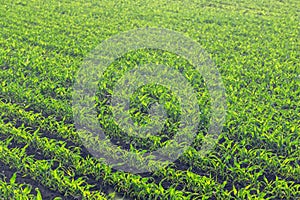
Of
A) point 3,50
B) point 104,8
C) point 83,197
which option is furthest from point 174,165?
point 104,8

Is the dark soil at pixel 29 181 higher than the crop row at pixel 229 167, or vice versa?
the crop row at pixel 229 167

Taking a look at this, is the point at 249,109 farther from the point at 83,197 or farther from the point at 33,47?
the point at 33,47

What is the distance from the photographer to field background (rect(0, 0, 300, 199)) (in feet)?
15.1

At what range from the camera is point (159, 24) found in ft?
39.8

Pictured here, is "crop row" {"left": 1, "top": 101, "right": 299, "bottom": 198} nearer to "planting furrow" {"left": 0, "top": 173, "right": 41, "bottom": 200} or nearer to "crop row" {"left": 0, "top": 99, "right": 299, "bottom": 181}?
"crop row" {"left": 0, "top": 99, "right": 299, "bottom": 181}

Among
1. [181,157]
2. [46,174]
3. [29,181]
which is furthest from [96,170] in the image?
[181,157]

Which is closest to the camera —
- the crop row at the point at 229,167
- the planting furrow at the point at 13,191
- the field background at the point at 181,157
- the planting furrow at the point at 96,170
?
the planting furrow at the point at 13,191

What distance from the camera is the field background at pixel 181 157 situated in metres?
4.59

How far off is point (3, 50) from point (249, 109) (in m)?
5.25

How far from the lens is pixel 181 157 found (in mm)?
5156

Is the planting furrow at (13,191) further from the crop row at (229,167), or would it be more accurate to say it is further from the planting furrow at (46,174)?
the crop row at (229,167)

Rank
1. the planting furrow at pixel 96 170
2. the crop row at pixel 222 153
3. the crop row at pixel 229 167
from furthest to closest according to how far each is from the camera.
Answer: the crop row at pixel 222 153 → the crop row at pixel 229 167 → the planting furrow at pixel 96 170

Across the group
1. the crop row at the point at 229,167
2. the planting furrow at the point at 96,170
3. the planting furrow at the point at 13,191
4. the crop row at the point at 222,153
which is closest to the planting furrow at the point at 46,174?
the planting furrow at the point at 96,170

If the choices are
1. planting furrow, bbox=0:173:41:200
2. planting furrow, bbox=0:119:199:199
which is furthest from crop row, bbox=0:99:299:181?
planting furrow, bbox=0:173:41:200
